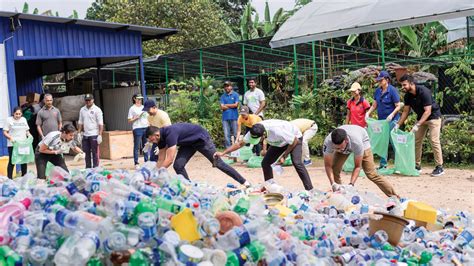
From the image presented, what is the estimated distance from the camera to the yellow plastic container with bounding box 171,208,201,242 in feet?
10.9

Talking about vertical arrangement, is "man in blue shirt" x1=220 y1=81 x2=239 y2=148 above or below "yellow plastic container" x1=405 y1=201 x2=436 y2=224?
above

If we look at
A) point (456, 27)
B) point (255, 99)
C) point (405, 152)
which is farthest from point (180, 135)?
point (456, 27)

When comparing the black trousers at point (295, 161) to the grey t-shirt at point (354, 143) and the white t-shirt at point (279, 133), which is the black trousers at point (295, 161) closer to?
the white t-shirt at point (279, 133)

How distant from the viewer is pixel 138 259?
9.90 feet

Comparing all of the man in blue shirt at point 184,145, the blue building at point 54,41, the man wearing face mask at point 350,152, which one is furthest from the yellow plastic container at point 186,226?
the blue building at point 54,41

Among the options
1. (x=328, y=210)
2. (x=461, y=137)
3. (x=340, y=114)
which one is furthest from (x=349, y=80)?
(x=328, y=210)

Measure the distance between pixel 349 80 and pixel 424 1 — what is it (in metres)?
2.53

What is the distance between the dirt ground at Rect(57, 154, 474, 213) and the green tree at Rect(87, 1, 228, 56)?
17887mm

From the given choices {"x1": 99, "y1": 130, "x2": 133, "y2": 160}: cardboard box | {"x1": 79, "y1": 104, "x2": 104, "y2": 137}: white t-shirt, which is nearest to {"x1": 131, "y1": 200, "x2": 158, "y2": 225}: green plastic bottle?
{"x1": 79, "y1": 104, "x2": 104, "y2": 137}: white t-shirt

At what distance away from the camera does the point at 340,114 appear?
478 inches

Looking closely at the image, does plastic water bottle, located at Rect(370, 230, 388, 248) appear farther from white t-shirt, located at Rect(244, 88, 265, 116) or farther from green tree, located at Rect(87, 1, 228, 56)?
green tree, located at Rect(87, 1, 228, 56)

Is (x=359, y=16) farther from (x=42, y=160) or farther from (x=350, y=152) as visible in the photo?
(x=42, y=160)

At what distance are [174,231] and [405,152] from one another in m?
6.73

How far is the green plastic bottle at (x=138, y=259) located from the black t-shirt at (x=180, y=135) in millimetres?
3972
